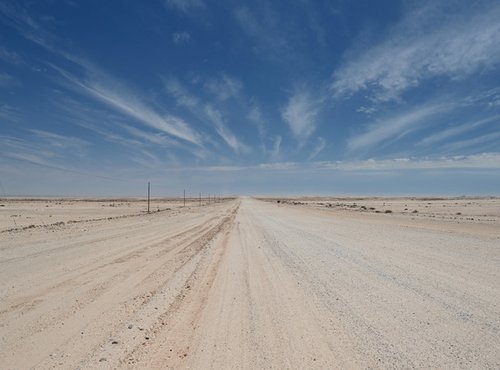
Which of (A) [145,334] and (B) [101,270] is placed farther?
(B) [101,270]

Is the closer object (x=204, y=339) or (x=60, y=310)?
(x=204, y=339)

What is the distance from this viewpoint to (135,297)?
7.12 m

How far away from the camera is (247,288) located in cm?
780

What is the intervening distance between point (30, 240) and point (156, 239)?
613 cm

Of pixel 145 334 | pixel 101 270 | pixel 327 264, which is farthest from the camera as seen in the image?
pixel 327 264

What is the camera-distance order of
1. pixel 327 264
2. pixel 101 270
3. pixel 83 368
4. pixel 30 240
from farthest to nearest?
pixel 30 240
pixel 327 264
pixel 101 270
pixel 83 368

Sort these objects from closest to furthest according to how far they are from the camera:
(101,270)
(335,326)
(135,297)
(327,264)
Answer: (335,326)
(135,297)
(101,270)
(327,264)

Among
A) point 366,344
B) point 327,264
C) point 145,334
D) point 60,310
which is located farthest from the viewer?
point 327,264

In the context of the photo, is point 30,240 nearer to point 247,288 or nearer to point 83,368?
point 247,288

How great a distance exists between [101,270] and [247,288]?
4.73 m

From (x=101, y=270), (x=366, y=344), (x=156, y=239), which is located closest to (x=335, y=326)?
(x=366, y=344)

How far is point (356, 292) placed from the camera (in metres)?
7.56

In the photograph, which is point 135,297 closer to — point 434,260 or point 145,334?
point 145,334

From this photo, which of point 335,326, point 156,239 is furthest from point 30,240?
point 335,326
